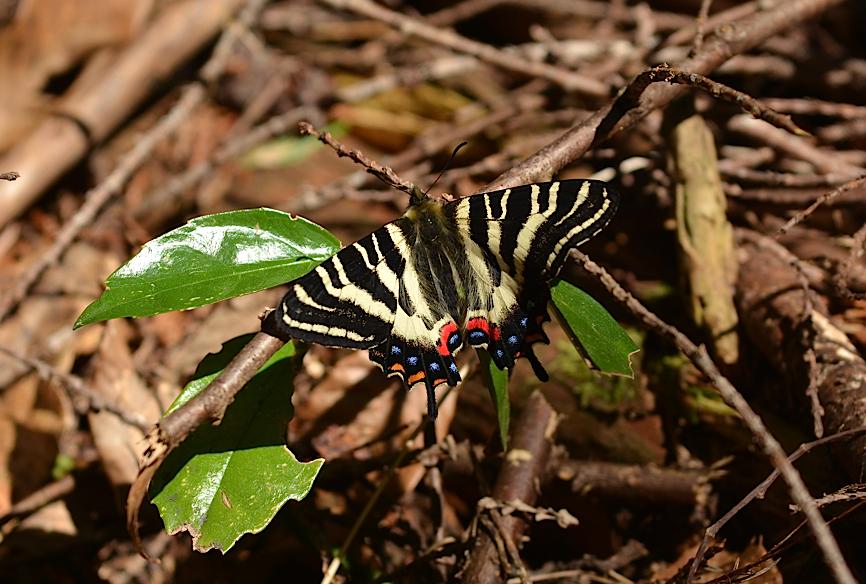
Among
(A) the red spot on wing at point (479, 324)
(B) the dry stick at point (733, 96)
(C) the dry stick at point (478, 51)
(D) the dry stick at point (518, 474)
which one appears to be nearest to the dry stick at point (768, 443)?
(A) the red spot on wing at point (479, 324)

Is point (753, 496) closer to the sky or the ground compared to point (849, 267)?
closer to the ground

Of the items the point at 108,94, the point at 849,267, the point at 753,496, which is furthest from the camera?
the point at 108,94

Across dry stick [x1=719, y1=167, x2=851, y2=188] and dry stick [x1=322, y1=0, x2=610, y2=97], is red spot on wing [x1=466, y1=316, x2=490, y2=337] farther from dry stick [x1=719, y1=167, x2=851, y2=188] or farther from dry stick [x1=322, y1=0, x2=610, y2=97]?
dry stick [x1=322, y1=0, x2=610, y2=97]

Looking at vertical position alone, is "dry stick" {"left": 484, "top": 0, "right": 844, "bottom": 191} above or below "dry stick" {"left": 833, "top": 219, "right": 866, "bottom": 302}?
above

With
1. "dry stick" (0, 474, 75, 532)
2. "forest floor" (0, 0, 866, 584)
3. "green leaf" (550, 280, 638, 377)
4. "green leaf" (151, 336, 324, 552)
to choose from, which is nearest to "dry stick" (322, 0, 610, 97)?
"forest floor" (0, 0, 866, 584)

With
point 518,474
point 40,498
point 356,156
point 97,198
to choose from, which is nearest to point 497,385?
point 518,474

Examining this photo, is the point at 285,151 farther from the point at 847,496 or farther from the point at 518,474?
the point at 847,496

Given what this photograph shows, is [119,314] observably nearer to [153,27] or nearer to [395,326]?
[395,326]
